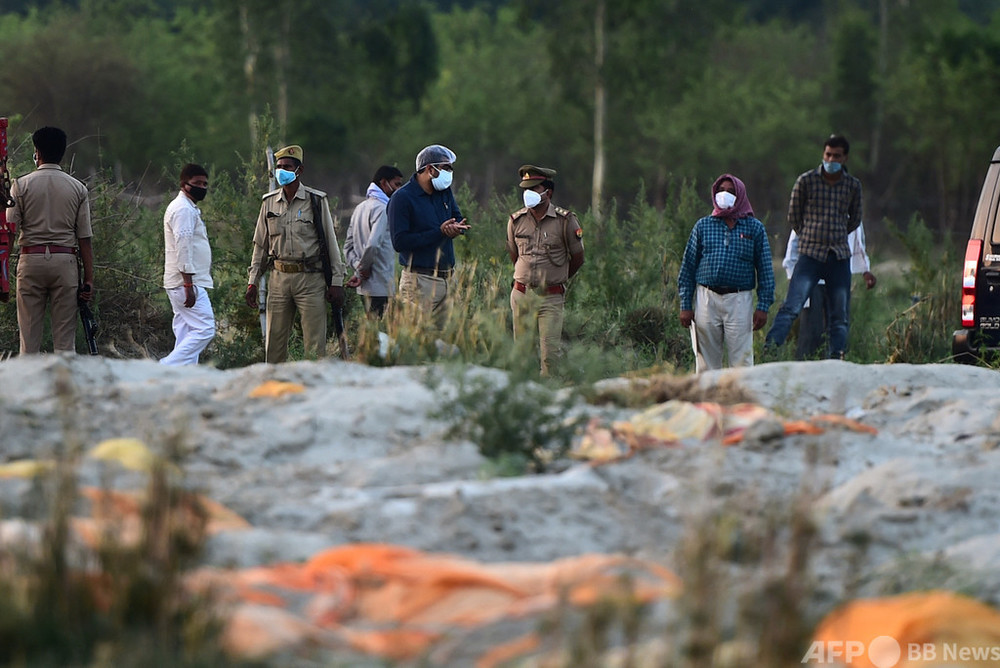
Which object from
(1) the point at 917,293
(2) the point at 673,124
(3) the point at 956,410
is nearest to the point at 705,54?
(2) the point at 673,124

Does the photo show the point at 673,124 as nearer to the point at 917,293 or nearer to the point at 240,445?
the point at 917,293

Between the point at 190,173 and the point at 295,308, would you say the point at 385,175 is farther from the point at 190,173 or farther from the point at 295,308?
the point at 190,173

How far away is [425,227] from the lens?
9.49 m

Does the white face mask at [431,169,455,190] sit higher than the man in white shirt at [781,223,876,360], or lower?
higher

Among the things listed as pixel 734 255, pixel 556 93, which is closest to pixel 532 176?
pixel 734 255

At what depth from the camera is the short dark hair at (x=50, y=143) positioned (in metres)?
8.52

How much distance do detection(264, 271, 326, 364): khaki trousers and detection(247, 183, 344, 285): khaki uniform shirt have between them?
0.11 m

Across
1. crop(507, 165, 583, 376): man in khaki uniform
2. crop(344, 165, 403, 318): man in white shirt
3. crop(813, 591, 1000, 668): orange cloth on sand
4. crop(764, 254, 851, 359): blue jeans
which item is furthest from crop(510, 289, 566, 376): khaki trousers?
crop(813, 591, 1000, 668): orange cloth on sand

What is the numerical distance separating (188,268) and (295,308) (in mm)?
773

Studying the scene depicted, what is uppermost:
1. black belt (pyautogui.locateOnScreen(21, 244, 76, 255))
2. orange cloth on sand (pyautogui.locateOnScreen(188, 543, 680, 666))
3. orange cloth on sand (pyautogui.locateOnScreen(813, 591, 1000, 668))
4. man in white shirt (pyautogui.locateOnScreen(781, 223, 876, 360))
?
black belt (pyautogui.locateOnScreen(21, 244, 76, 255))

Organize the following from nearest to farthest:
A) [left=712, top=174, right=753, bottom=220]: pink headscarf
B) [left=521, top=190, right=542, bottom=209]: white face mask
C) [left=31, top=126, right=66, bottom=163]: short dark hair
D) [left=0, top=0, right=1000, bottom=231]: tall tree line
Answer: [left=31, top=126, right=66, bottom=163]: short dark hair, [left=712, top=174, right=753, bottom=220]: pink headscarf, [left=521, top=190, right=542, bottom=209]: white face mask, [left=0, top=0, right=1000, bottom=231]: tall tree line

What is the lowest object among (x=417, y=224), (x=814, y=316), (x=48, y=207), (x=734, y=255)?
(x=814, y=316)

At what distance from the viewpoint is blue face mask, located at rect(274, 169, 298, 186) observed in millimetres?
9102

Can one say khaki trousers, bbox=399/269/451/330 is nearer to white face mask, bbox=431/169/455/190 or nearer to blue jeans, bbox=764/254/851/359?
white face mask, bbox=431/169/455/190
